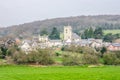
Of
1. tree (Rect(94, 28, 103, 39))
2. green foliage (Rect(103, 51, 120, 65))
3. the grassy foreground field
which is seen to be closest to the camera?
the grassy foreground field

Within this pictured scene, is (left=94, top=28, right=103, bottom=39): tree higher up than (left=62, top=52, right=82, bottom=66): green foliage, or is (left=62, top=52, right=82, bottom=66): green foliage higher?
(left=94, top=28, right=103, bottom=39): tree

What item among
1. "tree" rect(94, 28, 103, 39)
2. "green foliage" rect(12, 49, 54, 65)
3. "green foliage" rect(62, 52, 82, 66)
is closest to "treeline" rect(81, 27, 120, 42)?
"tree" rect(94, 28, 103, 39)

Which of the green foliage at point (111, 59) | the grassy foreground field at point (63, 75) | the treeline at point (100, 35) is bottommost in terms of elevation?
the green foliage at point (111, 59)

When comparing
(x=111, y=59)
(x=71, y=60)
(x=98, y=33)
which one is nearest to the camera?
(x=71, y=60)

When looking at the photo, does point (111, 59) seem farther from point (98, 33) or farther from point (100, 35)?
point (98, 33)

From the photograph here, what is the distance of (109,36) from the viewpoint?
114 m

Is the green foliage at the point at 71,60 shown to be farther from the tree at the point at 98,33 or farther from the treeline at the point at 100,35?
the tree at the point at 98,33

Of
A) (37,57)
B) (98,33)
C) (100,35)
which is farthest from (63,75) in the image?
(98,33)

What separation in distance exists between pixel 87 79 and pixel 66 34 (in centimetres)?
11513

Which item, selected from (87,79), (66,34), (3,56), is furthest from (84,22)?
(87,79)

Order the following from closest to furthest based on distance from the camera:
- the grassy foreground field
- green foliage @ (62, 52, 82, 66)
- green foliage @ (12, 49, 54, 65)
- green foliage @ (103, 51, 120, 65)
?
1. the grassy foreground field
2. green foliage @ (62, 52, 82, 66)
3. green foliage @ (12, 49, 54, 65)
4. green foliage @ (103, 51, 120, 65)

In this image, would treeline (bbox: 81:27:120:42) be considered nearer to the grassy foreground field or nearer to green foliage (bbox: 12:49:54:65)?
green foliage (bbox: 12:49:54:65)

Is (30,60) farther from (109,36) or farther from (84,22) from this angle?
(84,22)

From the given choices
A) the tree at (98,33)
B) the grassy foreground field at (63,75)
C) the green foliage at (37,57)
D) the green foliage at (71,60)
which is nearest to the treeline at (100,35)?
the tree at (98,33)
